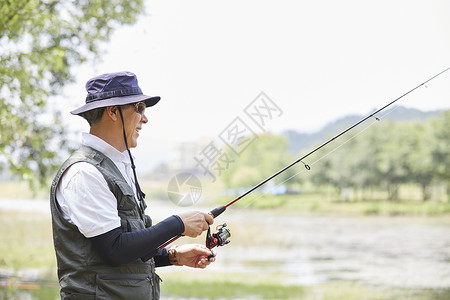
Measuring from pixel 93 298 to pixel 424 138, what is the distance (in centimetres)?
1869

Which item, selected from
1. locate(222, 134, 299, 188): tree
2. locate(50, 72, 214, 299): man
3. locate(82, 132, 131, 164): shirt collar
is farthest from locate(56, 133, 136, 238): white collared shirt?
locate(222, 134, 299, 188): tree

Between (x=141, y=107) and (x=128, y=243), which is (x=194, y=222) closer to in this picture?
(x=128, y=243)

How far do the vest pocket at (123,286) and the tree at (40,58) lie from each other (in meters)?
1.58

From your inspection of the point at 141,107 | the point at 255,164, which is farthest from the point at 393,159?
the point at 141,107

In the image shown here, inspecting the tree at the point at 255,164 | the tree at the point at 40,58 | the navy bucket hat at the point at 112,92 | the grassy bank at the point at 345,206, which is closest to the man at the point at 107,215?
the navy bucket hat at the point at 112,92

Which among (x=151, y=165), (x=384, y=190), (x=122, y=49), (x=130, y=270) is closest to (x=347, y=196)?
(x=384, y=190)

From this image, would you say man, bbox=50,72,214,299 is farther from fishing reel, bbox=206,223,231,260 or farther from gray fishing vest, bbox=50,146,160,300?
fishing reel, bbox=206,223,231,260

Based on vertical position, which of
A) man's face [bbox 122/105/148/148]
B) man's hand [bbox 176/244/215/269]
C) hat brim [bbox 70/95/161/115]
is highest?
hat brim [bbox 70/95/161/115]

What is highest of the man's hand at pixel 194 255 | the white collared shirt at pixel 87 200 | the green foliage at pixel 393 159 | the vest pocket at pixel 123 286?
the green foliage at pixel 393 159

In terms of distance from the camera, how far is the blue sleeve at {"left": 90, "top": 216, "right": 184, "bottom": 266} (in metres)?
1.21

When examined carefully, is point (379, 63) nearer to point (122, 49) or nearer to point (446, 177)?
point (446, 177)

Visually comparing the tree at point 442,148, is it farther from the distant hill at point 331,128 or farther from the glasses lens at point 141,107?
the glasses lens at point 141,107

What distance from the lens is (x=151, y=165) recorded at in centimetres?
1509

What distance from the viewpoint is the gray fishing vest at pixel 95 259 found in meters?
1.25
